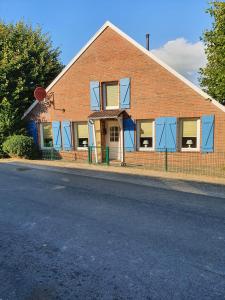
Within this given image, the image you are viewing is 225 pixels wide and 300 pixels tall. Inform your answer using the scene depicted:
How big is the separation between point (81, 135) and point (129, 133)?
341 cm

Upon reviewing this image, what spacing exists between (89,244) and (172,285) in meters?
1.68

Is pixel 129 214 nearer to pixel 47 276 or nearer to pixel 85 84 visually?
pixel 47 276

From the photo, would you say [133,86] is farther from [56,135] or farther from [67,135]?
[56,135]

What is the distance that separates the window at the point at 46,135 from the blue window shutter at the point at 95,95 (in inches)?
152

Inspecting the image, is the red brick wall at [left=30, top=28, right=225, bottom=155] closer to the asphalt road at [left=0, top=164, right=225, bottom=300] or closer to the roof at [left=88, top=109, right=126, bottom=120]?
the roof at [left=88, top=109, right=126, bottom=120]

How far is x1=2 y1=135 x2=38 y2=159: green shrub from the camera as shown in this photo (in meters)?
16.1

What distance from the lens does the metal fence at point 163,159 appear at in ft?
40.7

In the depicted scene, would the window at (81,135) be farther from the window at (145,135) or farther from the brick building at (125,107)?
the window at (145,135)

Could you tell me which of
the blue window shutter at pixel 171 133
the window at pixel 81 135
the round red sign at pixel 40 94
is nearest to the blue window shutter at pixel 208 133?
the blue window shutter at pixel 171 133

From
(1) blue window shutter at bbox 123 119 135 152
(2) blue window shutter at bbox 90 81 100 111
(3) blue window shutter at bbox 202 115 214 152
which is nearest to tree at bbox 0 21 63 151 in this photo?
(2) blue window shutter at bbox 90 81 100 111

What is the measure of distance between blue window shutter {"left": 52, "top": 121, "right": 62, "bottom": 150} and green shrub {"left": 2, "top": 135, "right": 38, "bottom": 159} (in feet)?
4.80

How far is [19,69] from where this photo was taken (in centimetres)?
1820

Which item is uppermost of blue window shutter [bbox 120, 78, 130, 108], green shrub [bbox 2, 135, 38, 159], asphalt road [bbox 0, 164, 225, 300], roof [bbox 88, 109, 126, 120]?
blue window shutter [bbox 120, 78, 130, 108]

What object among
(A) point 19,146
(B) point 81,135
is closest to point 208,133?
(B) point 81,135
